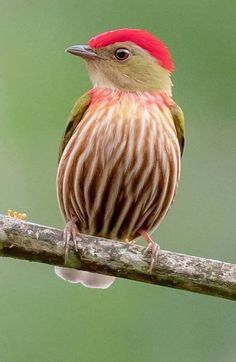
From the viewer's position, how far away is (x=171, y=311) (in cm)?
783

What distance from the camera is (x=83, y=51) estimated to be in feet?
21.5

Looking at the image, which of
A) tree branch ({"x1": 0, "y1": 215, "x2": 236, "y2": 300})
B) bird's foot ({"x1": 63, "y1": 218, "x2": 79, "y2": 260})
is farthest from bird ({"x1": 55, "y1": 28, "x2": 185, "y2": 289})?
tree branch ({"x1": 0, "y1": 215, "x2": 236, "y2": 300})

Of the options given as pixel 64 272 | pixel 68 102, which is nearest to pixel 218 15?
pixel 68 102

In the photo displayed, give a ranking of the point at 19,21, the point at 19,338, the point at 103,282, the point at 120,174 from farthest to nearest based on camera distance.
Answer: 1. the point at 19,21
2. the point at 19,338
3. the point at 103,282
4. the point at 120,174

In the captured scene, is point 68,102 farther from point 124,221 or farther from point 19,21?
point 124,221

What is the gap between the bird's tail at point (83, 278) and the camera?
661 centimetres

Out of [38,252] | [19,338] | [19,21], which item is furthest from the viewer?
[19,21]

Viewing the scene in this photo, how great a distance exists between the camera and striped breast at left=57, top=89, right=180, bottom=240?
20.6 feet

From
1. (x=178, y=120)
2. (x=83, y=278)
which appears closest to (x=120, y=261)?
(x=83, y=278)

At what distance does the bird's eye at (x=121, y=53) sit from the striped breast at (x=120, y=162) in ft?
0.63

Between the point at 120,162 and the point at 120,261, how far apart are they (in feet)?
2.49

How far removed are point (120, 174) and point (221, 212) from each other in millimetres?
1998

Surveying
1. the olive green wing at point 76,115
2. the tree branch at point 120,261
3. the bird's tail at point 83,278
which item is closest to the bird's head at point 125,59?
the olive green wing at point 76,115

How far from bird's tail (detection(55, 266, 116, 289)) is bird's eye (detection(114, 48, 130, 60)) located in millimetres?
1107
